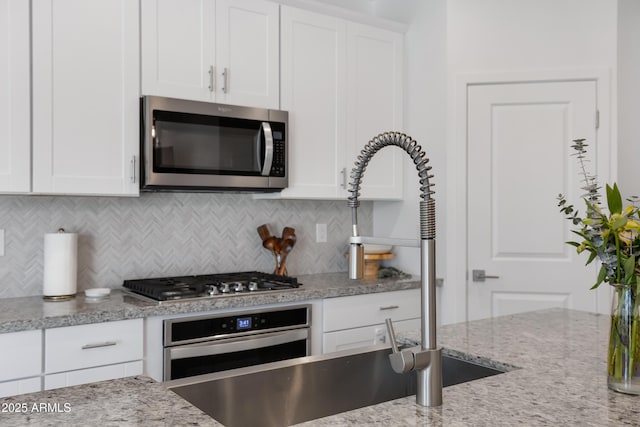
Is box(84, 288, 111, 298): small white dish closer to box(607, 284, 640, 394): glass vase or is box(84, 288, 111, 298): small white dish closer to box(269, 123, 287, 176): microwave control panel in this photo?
box(269, 123, 287, 176): microwave control panel

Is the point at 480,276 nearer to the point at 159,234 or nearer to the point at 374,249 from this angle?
the point at 374,249

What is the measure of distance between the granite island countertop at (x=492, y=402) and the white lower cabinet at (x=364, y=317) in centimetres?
135

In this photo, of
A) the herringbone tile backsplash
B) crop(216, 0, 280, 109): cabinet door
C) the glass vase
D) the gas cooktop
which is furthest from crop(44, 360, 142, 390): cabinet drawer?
the glass vase

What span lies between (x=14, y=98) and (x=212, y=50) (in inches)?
37.7

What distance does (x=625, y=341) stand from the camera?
1.21 meters

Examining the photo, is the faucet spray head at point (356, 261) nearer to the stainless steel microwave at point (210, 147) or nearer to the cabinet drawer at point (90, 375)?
the cabinet drawer at point (90, 375)

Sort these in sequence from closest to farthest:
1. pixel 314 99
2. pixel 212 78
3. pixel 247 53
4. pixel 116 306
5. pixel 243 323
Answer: pixel 116 306 < pixel 243 323 < pixel 212 78 < pixel 247 53 < pixel 314 99

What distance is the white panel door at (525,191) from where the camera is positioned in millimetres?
3240

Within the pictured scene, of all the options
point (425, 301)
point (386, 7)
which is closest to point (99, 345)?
point (425, 301)

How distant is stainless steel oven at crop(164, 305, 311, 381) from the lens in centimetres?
241

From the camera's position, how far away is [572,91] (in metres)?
3.25

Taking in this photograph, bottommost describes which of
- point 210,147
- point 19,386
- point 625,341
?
point 19,386

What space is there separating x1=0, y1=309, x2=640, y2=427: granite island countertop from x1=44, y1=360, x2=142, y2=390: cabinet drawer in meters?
1.07

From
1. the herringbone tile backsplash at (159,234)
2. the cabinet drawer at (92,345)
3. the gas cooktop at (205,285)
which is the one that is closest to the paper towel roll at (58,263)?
the herringbone tile backsplash at (159,234)
